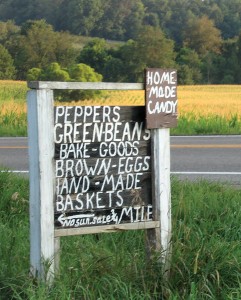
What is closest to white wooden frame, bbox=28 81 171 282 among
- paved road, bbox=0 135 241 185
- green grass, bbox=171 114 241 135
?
paved road, bbox=0 135 241 185

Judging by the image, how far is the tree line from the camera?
211ft

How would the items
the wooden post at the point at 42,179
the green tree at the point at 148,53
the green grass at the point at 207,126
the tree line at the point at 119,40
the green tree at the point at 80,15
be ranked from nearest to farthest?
the wooden post at the point at 42,179, the green grass at the point at 207,126, the green tree at the point at 148,53, the tree line at the point at 119,40, the green tree at the point at 80,15

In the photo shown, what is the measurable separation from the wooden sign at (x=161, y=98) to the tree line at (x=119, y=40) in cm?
3088

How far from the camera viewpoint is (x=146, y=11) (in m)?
105

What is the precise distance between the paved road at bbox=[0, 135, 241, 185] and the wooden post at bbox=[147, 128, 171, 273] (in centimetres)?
460

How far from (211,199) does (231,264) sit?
6.70 feet

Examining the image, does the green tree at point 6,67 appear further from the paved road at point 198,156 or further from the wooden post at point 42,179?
the wooden post at point 42,179

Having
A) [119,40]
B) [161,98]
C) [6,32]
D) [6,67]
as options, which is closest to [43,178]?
[161,98]

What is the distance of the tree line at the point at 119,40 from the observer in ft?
211

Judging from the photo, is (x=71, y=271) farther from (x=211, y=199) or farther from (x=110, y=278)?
Result: (x=211, y=199)

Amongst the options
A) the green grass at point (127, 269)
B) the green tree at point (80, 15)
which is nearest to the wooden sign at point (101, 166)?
the green grass at point (127, 269)

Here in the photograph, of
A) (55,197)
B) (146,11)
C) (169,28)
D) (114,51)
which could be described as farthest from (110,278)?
(146,11)

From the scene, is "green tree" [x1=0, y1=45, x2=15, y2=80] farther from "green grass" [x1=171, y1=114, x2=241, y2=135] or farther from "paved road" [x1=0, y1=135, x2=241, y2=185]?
"paved road" [x1=0, y1=135, x2=241, y2=185]

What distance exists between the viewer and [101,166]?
14.7 feet
